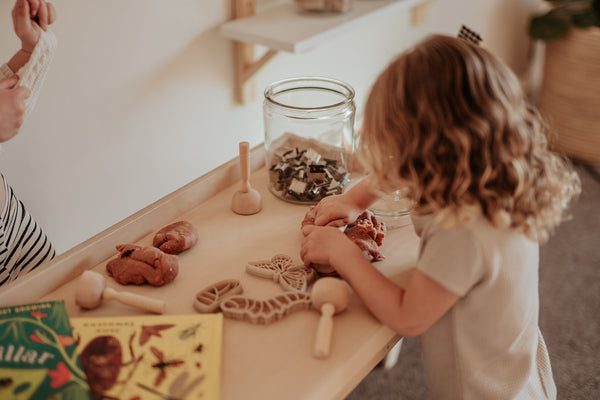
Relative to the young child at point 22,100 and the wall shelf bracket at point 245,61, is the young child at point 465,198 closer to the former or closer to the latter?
the young child at point 22,100

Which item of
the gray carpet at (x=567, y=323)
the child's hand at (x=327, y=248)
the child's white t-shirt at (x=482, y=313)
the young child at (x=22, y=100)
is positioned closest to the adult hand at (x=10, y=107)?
the young child at (x=22, y=100)

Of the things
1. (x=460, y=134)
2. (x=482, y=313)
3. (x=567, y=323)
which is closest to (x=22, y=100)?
(x=460, y=134)

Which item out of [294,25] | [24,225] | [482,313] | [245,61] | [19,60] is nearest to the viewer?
[482,313]

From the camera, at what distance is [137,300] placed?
77cm

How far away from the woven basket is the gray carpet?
344 mm

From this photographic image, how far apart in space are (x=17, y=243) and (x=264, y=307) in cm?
50

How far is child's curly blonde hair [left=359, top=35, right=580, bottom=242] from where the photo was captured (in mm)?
677

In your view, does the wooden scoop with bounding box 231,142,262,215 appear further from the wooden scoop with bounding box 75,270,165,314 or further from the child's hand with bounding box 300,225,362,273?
the wooden scoop with bounding box 75,270,165,314

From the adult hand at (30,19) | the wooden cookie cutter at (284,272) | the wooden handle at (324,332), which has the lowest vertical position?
the wooden cookie cutter at (284,272)

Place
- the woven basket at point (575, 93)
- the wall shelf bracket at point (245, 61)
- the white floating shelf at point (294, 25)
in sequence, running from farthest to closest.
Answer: the woven basket at point (575, 93)
the wall shelf bracket at point (245, 61)
the white floating shelf at point (294, 25)

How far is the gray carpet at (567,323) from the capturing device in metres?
1.50

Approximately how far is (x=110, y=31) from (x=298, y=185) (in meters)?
0.57

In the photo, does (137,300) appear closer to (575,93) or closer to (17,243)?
(17,243)

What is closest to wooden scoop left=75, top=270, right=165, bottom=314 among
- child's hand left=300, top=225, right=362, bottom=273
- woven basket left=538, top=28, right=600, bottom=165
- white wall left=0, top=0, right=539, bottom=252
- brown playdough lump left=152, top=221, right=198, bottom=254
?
brown playdough lump left=152, top=221, right=198, bottom=254
